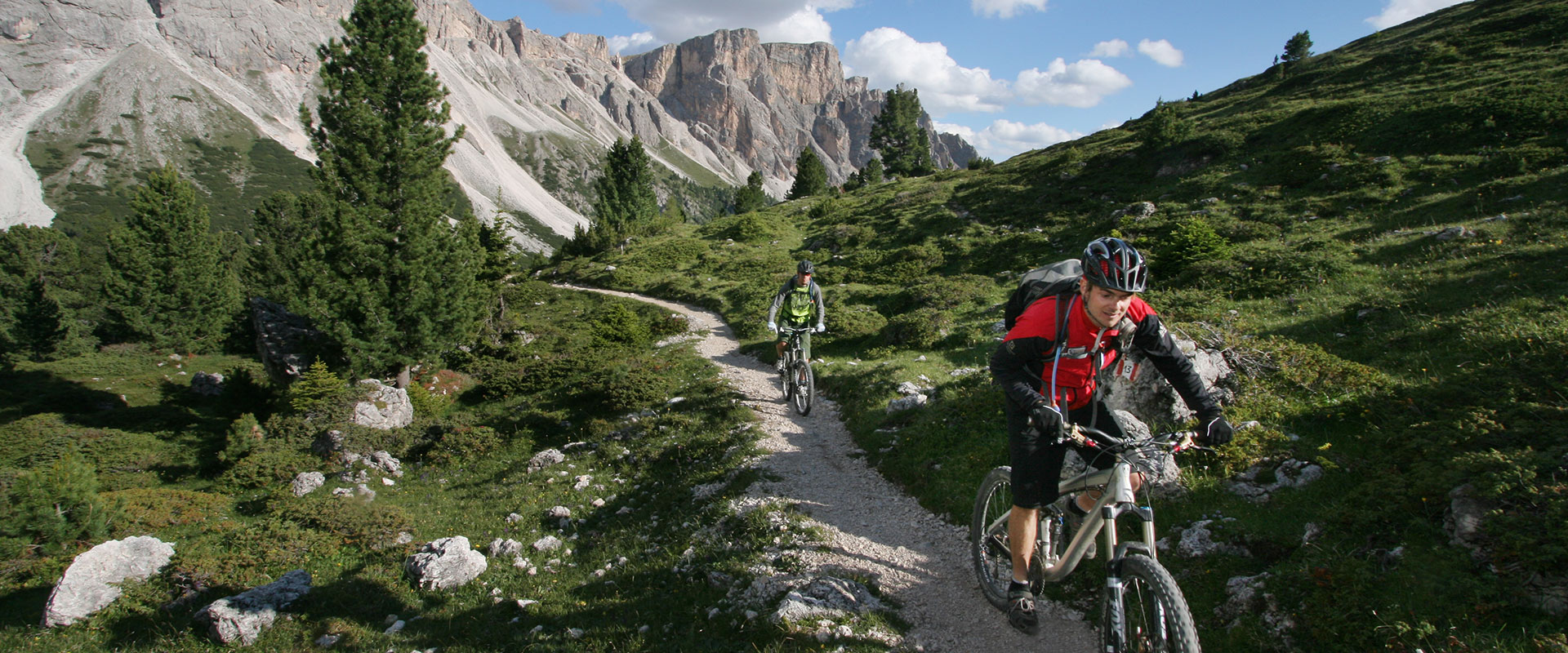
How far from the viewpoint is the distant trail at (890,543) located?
6219 mm

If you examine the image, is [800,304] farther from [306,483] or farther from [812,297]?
[306,483]

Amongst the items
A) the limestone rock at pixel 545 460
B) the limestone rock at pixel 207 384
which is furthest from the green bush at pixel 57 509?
the limestone rock at pixel 207 384

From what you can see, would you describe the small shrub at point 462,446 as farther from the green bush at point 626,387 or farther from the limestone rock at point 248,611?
the limestone rock at point 248,611

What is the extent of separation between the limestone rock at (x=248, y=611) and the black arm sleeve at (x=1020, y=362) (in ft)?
34.5

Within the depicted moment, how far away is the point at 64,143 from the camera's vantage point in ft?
484

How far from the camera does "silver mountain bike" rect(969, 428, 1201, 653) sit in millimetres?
4047

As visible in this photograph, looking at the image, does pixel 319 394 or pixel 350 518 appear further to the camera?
pixel 319 394

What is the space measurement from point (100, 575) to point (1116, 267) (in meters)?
14.7

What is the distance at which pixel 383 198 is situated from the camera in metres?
21.7

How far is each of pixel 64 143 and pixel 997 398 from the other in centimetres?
22910

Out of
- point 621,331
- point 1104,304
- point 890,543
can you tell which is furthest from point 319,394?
point 1104,304

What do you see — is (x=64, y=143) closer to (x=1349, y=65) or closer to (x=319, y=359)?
(x=319, y=359)

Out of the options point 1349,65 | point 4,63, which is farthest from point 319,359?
point 4,63

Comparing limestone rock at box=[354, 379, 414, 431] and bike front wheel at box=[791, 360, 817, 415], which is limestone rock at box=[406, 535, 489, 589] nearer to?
bike front wheel at box=[791, 360, 817, 415]
